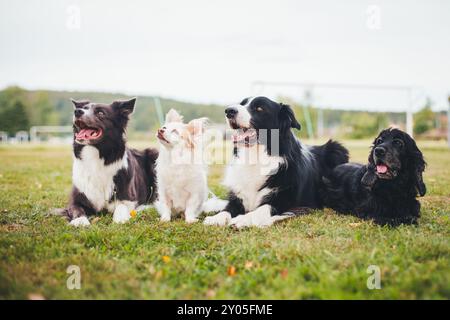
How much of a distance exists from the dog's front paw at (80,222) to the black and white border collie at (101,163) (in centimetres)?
2

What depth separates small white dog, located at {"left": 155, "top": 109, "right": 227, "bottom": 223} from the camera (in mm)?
4859

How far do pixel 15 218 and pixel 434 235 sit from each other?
444 cm

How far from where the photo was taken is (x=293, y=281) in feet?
8.98

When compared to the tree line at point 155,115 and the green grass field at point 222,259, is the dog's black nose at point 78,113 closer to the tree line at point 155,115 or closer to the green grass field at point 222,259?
the tree line at point 155,115

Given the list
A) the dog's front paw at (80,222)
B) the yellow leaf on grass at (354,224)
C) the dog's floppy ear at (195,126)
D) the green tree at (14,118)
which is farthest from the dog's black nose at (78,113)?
the green tree at (14,118)

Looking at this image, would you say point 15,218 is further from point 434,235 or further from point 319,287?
point 434,235

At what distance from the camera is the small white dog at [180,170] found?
4.86 meters

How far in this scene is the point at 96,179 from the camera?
15.9ft

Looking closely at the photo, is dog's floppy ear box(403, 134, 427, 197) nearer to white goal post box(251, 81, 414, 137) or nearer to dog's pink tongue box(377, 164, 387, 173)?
dog's pink tongue box(377, 164, 387, 173)

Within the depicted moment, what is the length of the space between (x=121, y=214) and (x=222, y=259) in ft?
6.02

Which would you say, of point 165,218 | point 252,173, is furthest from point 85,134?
point 252,173

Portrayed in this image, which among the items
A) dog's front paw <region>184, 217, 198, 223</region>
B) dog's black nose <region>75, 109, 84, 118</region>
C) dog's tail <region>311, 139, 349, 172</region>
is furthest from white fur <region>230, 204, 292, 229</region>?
dog's black nose <region>75, 109, 84, 118</region>
